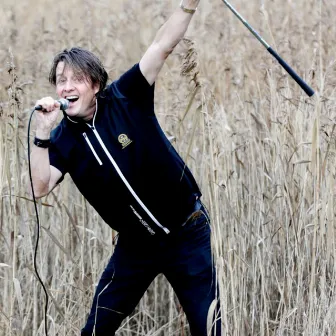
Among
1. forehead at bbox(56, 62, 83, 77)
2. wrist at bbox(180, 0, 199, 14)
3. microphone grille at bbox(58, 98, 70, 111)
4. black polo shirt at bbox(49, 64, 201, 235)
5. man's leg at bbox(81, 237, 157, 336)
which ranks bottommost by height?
man's leg at bbox(81, 237, 157, 336)

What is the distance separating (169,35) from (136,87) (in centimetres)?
21

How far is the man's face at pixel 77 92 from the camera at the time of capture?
2500 millimetres

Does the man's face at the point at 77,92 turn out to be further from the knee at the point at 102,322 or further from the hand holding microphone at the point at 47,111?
the knee at the point at 102,322

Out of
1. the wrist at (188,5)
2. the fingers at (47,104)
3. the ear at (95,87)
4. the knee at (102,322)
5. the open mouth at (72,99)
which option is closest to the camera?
the fingers at (47,104)

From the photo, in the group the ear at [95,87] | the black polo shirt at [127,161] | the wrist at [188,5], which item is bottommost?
the black polo shirt at [127,161]

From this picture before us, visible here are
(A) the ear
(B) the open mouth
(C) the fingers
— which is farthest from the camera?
(A) the ear

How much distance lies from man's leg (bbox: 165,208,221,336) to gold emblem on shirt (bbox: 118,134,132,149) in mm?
349

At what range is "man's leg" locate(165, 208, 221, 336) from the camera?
2.58 m

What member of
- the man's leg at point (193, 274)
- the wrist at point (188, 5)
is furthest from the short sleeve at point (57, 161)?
the wrist at point (188, 5)

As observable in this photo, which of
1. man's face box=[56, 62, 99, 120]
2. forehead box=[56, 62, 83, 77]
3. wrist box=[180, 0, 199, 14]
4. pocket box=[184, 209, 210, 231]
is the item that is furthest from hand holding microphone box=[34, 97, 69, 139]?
pocket box=[184, 209, 210, 231]

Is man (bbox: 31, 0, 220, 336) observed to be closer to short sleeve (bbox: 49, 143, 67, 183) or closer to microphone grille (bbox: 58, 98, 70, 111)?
short sleeve (bbox: 49, 143, 67, 183)

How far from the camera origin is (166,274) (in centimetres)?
265

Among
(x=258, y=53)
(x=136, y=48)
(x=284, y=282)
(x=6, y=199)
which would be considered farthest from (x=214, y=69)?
(x=284, y=282)

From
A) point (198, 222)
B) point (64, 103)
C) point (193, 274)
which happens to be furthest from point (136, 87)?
point (193, 274)
